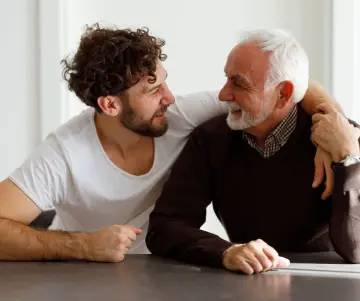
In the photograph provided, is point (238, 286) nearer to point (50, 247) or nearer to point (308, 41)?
point (50, 247)

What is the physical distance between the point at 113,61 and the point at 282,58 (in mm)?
500

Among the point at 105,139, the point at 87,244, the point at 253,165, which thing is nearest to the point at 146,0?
the point at 105,139

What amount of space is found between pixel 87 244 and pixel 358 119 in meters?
1.50

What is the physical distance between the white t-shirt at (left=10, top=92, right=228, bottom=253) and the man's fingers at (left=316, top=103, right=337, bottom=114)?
0.33 metres

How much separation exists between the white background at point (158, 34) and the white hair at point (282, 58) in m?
0.92

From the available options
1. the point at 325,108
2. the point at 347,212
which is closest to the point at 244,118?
the point at 325,108

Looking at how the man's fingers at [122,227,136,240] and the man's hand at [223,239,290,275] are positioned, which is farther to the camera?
the man's fingers at [122,227,136,240]

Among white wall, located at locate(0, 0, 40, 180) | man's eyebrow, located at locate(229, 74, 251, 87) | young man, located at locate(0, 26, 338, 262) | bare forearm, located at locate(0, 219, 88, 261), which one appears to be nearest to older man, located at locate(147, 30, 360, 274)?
man's eyebrow, located at locate(229, 74, 251, 87)

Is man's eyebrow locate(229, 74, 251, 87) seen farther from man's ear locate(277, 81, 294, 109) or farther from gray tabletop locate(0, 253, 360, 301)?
gray tabletop locate(0, 253, 360, 301)

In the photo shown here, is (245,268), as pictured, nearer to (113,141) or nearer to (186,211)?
(186,211)

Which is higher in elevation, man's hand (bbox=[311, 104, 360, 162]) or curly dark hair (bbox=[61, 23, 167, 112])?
curly dark hair (bbox=[61, 23, 167, 112])

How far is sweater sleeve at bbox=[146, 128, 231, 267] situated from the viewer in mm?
1717

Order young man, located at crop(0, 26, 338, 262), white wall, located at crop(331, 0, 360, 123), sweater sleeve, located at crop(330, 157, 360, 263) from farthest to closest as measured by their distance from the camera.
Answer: white wall, located at crop(331, 0, 360, 123), young man, located at crop(0, 26, 338, 262), sweater sleeve, located at crop(330, 157, 360, 263)

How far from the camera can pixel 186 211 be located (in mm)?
1890
